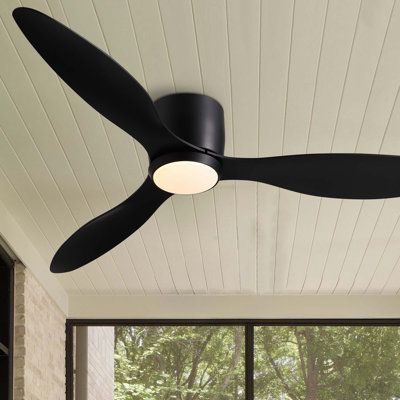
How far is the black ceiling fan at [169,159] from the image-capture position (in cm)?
196

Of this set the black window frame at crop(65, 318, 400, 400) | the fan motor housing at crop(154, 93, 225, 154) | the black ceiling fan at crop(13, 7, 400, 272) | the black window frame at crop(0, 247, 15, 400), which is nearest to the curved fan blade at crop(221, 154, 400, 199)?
the black ceiling fan at crop(13, 7, 400, 272)

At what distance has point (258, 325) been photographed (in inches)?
199

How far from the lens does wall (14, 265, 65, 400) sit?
12.8 feet

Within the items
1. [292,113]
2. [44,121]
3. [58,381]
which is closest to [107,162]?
[44,121]

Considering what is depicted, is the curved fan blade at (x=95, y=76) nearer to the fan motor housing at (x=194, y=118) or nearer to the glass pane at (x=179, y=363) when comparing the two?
the fan motor housing at (x=194, y=118)

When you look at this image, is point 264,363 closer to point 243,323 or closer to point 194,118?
point 243,323

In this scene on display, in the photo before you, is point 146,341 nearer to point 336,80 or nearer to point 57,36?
point 336,80

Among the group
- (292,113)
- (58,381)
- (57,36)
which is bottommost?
(58,381)

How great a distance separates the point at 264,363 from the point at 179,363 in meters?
0.53

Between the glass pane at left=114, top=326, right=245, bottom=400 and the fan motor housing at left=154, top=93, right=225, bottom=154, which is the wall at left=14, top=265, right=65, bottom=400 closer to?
the glass pane at left=114, top=326, right=245, bottom=400

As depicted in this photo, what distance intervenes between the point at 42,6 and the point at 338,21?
852mm

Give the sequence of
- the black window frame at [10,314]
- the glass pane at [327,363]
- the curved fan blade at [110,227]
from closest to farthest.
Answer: the curved fan blade at [110,227], the black window frame at [10,314], the glass pane at [327,363]

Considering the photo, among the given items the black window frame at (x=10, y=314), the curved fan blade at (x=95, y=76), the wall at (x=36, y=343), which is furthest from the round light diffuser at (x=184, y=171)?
the wall at (x=36, y=343)

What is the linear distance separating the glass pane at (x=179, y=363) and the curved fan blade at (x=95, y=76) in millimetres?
2835
